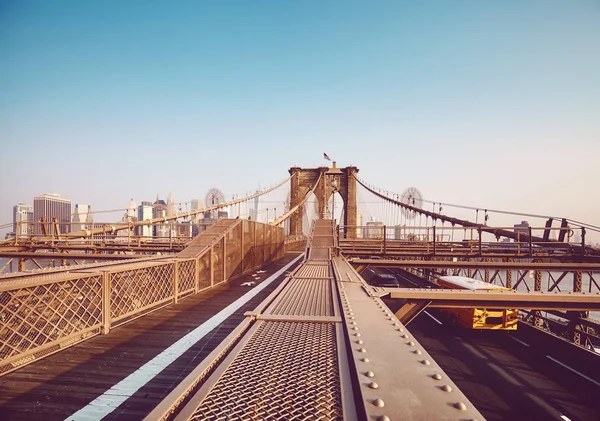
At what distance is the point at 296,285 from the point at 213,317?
284 centimetres

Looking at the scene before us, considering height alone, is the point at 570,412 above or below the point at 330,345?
below

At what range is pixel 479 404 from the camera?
936 cm

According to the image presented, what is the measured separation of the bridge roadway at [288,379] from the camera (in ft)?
5.85

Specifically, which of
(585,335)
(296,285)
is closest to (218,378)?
(296,285)

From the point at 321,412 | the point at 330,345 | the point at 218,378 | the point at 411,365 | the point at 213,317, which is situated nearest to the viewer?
the point at 321,412

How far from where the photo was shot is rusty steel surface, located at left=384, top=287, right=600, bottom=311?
21.3 ft

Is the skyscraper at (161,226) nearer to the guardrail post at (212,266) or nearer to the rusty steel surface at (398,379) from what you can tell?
the guardrail post at (212,266)

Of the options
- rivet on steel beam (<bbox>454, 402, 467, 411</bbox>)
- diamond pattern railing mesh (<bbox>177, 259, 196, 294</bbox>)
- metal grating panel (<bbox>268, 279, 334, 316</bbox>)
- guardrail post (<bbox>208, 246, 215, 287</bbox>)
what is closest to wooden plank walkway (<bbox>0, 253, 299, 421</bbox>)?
metal grating panel (<bbox>268, 279, 334, 316</bbox>)

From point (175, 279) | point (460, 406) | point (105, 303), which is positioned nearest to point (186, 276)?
point (175, 279)

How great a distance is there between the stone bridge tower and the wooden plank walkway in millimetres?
37914

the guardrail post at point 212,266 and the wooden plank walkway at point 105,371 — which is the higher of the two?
the guardrail post at point 212,266

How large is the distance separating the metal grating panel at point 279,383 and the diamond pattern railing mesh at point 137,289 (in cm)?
524

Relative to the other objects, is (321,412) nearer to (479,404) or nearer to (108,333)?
(108,333)

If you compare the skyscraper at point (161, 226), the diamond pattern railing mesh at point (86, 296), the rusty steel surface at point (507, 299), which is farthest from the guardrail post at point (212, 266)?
the skyscraper at point (161, 226)
